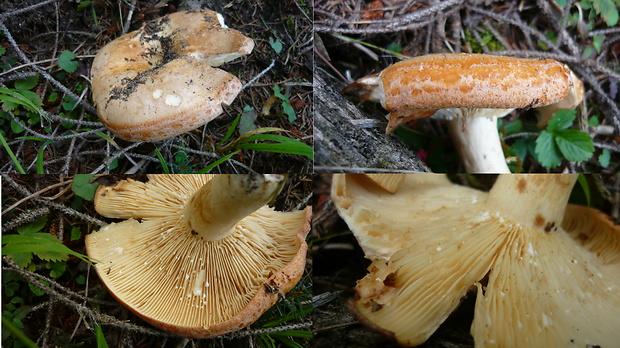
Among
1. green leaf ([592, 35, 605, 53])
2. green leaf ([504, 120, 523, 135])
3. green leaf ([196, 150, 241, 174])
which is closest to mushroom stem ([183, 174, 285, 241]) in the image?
green leaf ([196, 150, 241, 174])

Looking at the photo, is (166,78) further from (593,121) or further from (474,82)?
(593,121)

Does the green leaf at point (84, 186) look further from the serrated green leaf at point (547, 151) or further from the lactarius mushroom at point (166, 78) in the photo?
the serrated green leaf at point (547, 151)

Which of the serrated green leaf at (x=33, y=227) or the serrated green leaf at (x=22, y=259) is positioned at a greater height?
the serrated green leaf at (x=33, y=227)

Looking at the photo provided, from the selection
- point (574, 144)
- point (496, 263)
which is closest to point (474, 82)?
point (496, 263)

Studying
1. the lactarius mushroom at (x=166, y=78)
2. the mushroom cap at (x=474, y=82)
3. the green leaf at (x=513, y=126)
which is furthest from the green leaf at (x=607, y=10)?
the lactarius mushroom at (x=166, y=78)

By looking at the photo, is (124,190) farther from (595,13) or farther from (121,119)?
(595,13)

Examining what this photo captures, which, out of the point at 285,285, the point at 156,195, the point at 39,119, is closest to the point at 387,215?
the point at 285,285
